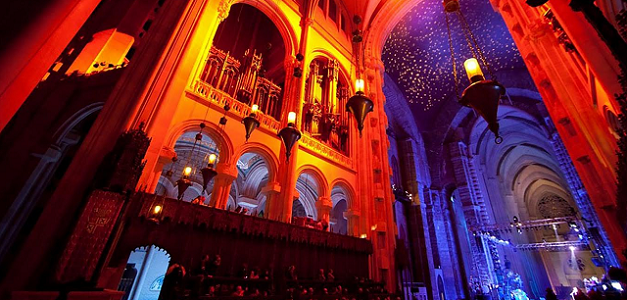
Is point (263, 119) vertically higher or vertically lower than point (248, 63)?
lower

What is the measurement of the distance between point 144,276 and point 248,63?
8.96 metres

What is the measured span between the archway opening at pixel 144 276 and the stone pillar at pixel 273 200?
5.29m

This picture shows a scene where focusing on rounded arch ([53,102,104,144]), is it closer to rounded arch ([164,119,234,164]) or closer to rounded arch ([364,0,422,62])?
rounded arch ([164,119,234,164])

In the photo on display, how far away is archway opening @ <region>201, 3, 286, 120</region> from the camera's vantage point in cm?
811

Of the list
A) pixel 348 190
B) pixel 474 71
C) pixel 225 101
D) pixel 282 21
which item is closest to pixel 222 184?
pixel 225 101

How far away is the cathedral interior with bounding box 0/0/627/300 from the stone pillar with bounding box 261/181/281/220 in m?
0.07

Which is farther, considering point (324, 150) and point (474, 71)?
point (324, 150)

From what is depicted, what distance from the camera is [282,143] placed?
7.99 m

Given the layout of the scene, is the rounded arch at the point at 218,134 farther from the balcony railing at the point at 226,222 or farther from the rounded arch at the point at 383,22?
the rounded arch at the point at 383,22

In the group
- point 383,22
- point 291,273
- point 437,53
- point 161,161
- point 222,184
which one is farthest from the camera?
point 437,53

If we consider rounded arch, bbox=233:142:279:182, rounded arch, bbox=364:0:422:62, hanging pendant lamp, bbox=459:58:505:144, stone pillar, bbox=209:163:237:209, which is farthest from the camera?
rounded arch, bbox=364:0:422:62

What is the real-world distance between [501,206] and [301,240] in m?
17.1

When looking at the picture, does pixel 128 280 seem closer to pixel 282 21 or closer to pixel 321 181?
pixel 321 181

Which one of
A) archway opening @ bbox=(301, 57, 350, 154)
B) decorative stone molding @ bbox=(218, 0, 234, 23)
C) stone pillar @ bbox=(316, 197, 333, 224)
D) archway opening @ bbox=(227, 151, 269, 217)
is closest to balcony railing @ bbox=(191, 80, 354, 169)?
archway opening @ bbox=(301, 57, 350, 154)
